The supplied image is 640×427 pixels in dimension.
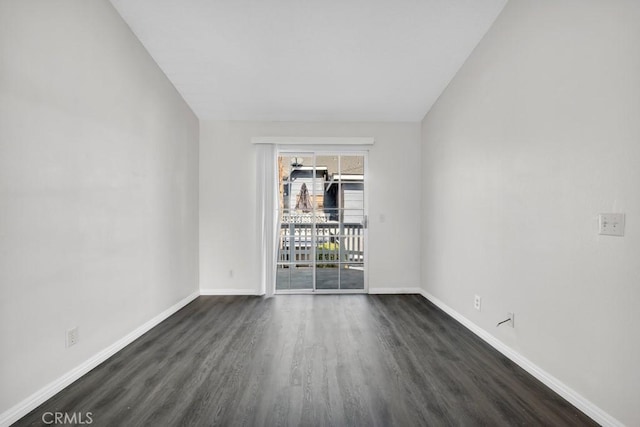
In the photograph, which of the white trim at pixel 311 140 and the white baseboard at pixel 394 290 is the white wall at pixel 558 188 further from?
the white trim at pixel 311 140

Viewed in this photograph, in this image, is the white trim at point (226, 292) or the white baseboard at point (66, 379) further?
the white trim at point (226, 292)

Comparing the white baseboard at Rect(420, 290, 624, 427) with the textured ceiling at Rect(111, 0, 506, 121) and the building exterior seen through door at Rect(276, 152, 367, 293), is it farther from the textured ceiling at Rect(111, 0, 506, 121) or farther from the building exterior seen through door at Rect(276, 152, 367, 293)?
the textured ceiling at Rect(111, 0, 506, 121)

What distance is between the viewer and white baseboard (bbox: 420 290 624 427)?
171cm

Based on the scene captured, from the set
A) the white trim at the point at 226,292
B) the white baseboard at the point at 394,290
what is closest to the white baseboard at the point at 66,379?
the white trim at the point at 226,292

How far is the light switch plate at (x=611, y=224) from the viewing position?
1634mm

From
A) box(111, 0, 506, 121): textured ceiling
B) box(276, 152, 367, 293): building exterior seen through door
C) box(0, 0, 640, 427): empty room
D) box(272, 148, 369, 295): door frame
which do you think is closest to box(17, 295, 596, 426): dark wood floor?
box(0, 0, 640, 427): empty room

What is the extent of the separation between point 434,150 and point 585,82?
2159mm

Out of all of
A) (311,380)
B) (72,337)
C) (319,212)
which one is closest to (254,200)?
(319,212)

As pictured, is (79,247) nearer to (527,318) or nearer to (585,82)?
(527,318)

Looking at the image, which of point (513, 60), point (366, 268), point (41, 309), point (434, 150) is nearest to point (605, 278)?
point (513, 60)

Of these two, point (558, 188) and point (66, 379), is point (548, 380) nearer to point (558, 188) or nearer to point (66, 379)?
point (558, 188)

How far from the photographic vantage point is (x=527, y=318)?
2.31m

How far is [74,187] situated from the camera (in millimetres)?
2191

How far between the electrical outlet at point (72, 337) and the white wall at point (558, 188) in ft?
10.6
